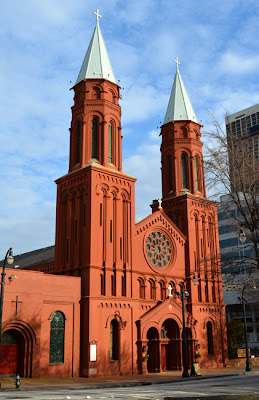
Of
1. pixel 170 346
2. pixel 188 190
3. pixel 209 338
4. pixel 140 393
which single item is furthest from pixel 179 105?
pixel 140 393

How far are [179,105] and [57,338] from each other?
32.5m

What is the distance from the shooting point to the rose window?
148ft

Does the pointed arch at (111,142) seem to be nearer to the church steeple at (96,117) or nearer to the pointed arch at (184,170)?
the church steeple at (96,117)

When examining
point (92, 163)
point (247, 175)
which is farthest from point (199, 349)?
point (247, 175)

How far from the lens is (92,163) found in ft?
133

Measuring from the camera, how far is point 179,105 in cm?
5484

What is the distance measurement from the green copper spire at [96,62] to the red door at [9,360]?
27.0 metres

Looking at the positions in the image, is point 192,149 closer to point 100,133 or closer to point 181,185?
point 181,185

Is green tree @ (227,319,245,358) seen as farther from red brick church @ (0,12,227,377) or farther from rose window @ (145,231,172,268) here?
rose window @ (145,231,172,268)

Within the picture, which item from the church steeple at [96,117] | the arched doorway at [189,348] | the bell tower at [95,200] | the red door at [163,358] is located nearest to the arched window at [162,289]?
the arched doorway at [189,348]

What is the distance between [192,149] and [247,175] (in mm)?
32216

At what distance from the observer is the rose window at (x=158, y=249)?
148ft

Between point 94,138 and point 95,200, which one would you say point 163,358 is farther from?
point 94,138

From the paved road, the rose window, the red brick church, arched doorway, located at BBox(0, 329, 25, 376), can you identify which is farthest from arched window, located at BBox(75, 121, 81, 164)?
the paved road
